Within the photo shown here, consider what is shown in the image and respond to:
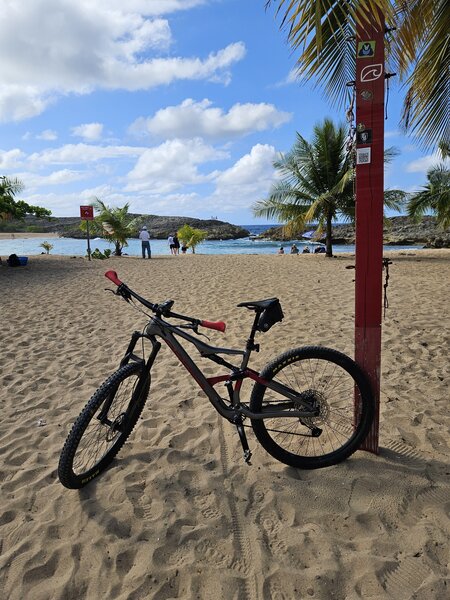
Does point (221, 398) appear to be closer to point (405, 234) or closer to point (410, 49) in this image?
point (410, 49)

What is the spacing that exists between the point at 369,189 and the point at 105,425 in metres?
2.33

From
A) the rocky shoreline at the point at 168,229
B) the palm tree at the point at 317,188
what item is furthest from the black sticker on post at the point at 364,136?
the rocky shoreline at the point at 168,229

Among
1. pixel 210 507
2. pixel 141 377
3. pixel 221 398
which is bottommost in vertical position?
pixel 210 507

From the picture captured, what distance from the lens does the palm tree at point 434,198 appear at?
17.2 metres

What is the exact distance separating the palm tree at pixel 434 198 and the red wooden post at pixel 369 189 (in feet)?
56.1

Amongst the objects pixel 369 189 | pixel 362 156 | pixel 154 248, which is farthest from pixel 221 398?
pixel 154 248

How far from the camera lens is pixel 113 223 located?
22.1 m

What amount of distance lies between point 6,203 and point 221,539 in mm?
16280

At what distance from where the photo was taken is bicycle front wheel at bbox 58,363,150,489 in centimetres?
242

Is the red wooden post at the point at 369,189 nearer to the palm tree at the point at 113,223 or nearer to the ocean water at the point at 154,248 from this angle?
the palm tree at the point at 113,223

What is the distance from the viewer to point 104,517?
2.35 meters

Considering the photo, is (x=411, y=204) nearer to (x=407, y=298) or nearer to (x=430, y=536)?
(x=407, y=298)

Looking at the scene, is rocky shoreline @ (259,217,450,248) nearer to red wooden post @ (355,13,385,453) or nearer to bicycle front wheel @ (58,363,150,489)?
red wooden post @ (355,13,385,453)

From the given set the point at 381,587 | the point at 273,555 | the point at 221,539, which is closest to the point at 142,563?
the point at 221,539
